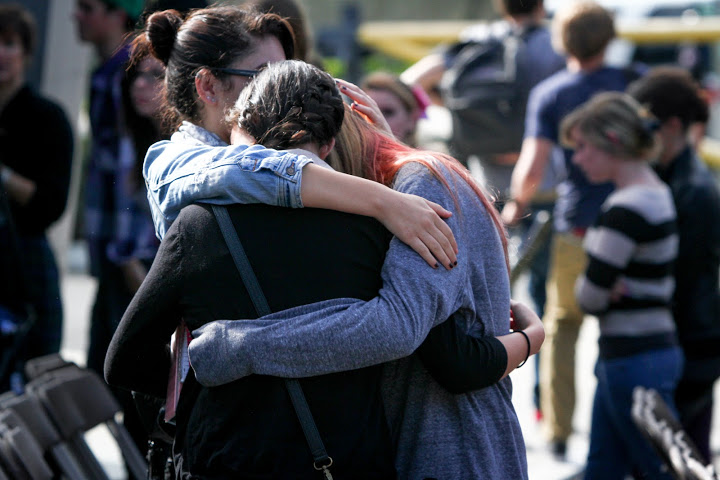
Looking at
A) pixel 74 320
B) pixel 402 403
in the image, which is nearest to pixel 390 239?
pixel 402 403

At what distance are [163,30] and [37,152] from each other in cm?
230

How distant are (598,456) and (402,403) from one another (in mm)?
1995

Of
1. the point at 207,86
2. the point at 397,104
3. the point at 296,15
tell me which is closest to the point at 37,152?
the point at 296,15

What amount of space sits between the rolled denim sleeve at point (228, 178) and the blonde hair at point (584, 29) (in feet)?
10.7

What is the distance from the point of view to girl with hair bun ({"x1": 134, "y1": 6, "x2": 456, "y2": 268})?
5.75ft

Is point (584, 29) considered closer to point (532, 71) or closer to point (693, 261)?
point (532, 71)

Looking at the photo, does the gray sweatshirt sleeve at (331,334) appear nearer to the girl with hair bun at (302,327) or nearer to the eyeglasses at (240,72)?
the girl with hair bun at (302,327)

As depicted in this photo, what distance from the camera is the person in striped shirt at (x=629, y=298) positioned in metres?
3.53

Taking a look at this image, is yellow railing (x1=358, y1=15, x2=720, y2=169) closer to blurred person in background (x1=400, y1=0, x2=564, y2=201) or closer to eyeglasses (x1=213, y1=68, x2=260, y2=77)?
blurred person in background (x1=400, y1=0, x2=564, y2=201)

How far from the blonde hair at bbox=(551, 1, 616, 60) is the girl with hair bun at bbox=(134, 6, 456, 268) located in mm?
2851

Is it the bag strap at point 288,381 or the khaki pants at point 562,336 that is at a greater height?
the bag strap at point 288,381

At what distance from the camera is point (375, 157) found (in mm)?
2006

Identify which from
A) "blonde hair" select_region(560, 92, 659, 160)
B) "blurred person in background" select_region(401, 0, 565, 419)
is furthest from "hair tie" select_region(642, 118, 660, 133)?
"blurred person in background" select_region(401, 0, 565, 419)

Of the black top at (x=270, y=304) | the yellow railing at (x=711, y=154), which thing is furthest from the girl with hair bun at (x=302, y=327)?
the yellow railing at (x=711, y=154)
